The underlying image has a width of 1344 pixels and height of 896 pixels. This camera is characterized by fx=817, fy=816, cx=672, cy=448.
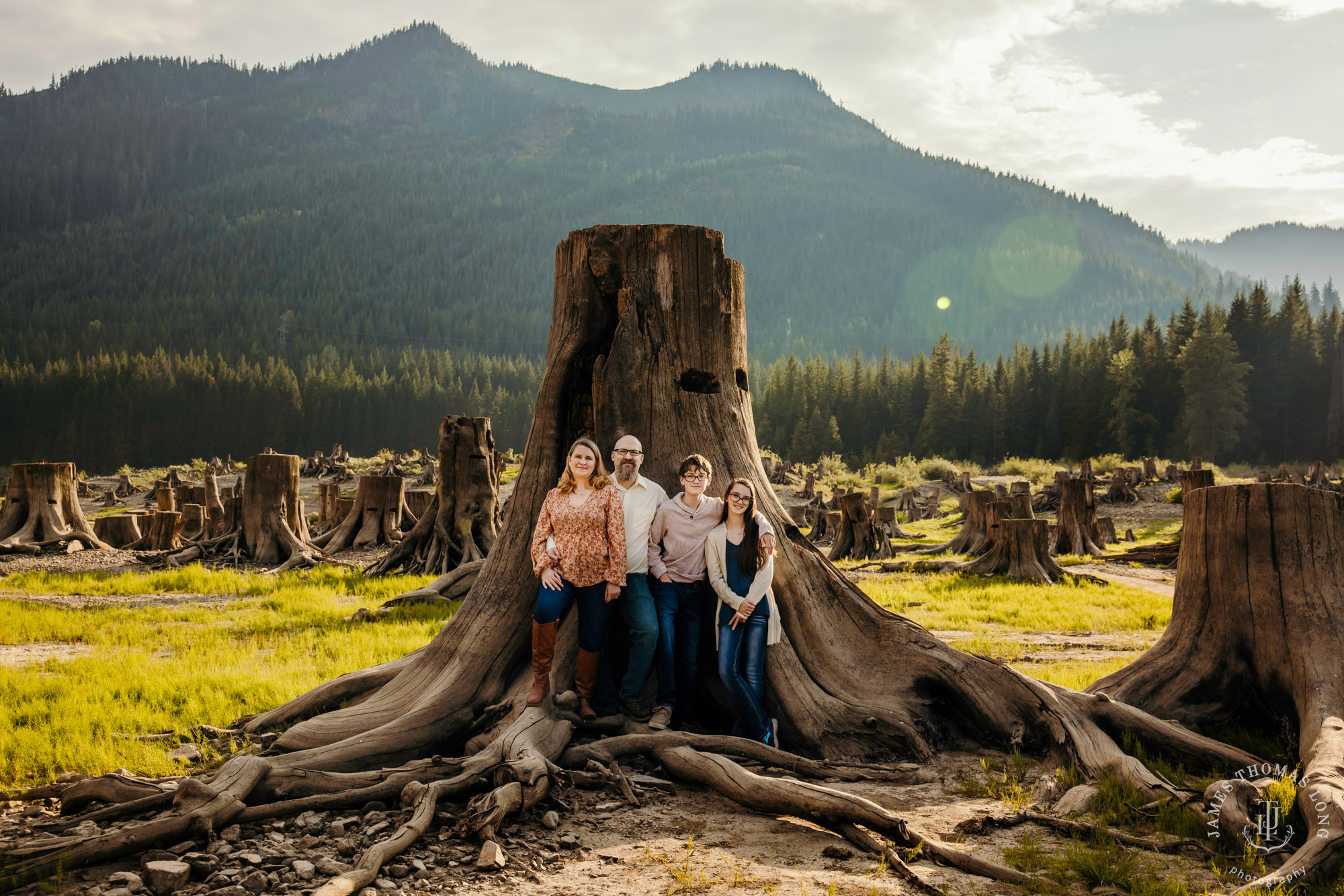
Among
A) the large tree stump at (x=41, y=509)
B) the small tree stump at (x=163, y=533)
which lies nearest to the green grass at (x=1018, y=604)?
the small tree stump at (x=163, y=533)

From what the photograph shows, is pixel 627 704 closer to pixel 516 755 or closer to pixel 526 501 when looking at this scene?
pixel 516 755

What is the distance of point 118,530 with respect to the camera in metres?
17.3

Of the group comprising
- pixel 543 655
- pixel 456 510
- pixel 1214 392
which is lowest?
pixel 543 655

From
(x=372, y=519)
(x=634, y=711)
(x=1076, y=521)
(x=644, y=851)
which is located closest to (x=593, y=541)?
(x=634, y=711)

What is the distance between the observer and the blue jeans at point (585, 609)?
507 cm

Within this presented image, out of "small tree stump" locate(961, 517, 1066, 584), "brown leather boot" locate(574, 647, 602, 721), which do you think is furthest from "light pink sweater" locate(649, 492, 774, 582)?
"small tree stump" locate(961, 517, 1066, 584)

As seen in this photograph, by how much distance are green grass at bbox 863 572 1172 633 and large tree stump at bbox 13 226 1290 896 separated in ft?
16.0

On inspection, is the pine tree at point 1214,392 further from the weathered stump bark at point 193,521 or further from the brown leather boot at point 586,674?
the brown leather boot at point 586,674

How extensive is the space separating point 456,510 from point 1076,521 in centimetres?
1428

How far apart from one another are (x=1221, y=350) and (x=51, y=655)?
68890 mm

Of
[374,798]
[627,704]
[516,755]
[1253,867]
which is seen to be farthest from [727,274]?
[1253,867]

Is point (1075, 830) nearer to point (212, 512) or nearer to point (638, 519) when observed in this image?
point (638, 519)

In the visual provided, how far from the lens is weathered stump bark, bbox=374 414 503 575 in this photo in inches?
521

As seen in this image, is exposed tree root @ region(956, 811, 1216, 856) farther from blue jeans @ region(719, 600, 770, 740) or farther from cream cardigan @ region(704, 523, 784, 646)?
cream cardigan @ region(704, 523, 784, 646)
